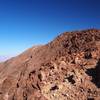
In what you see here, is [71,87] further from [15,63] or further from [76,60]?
[15,63]

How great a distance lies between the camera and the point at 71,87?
870 inches

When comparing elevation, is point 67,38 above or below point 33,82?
above

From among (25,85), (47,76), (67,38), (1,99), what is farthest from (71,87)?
(67,38)

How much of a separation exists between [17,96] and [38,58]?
23.3 feet

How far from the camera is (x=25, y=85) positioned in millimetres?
25016

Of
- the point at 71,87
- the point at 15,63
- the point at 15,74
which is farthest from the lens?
the point at 15,63

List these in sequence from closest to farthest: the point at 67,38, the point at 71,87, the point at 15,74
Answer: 1. the point at 71,87
2. the point at 15,74
3. the point at 67,38

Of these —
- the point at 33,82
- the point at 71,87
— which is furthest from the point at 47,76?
the point at 71,87

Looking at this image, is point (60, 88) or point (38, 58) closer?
point (60, 88)

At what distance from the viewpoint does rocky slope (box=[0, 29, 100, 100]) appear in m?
21.8

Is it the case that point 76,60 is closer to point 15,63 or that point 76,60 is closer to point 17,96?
point 17,96

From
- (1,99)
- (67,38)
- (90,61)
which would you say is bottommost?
(1,99)

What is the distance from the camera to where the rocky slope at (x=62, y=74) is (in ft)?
71.5

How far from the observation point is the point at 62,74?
23.7 m
